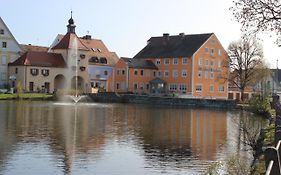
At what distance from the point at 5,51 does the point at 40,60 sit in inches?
233

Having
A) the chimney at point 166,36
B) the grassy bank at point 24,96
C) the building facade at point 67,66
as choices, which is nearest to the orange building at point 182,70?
the chimney at point 166,36

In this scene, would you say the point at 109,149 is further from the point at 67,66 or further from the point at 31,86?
the point at 67,66

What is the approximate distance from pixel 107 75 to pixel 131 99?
20.0 meters

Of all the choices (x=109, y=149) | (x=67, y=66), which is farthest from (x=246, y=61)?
(x=109, y=149)

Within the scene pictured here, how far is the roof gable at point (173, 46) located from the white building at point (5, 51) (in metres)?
23.9

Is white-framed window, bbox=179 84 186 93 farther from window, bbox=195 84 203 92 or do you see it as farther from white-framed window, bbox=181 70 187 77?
window, bbox=195 84 203 92

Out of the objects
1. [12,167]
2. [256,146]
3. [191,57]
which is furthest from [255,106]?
[191,57]

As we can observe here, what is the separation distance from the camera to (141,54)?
9275 centimetres

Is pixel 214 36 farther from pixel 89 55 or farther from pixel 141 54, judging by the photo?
pixel 89 55

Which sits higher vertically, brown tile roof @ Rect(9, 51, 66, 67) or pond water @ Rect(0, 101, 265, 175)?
brown tile roof @ Rect(9, 51, 66, 67)

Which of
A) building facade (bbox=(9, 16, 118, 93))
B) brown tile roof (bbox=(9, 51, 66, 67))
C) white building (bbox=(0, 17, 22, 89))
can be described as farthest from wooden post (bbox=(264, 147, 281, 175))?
white building (bbox=(0, 17, 22, 89))

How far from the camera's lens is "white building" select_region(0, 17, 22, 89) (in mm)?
79875

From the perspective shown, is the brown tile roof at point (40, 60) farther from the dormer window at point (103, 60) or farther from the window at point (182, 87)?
the window at point (182, 87)

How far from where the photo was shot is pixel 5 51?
80.5m
